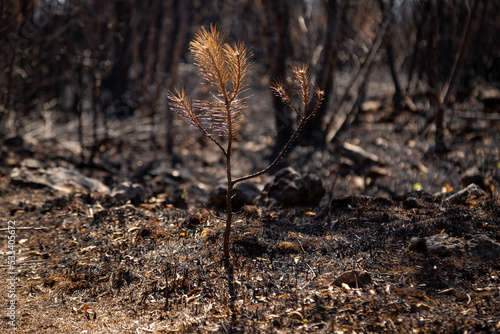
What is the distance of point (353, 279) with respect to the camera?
2.60 meters

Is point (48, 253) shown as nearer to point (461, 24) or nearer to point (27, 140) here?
point (27, 140)

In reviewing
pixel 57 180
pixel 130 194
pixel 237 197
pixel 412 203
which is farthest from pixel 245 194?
pixel 57 180

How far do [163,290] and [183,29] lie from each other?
700 centimetres

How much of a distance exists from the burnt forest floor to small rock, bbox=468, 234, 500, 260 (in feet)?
0.04

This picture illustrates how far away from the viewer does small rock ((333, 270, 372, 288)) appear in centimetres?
259

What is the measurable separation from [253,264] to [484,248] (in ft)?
4.89

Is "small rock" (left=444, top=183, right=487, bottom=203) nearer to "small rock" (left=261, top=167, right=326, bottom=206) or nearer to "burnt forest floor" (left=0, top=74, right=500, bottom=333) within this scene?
"burnt forest floor" (left=0, top=74, right=500, bottom=333)

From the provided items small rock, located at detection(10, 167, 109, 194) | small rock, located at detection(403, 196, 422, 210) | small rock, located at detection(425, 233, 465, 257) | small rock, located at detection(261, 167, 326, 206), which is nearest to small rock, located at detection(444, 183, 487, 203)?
small rock, located at detection(403, 196, 422, 210)

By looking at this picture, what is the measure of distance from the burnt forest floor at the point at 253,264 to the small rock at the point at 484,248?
0.04ft

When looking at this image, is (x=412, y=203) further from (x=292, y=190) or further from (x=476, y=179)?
(x=476, y=179)

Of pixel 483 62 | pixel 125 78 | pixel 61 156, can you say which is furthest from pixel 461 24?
pixel 61 156

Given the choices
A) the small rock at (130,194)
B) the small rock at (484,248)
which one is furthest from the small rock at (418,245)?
the small rock at (130,194)

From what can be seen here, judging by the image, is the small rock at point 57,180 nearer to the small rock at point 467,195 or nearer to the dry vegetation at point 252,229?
the dry vegetation at point 252,229

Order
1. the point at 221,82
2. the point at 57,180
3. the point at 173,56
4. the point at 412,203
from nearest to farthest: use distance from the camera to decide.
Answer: the point at 221,82 < the point at 412,203 < the point at 57,180 < the point at 173,56
